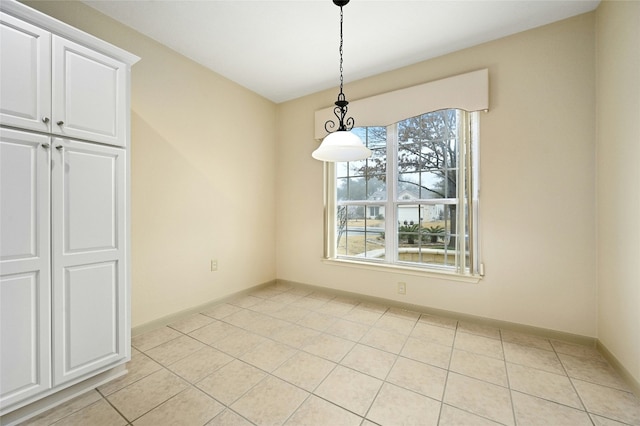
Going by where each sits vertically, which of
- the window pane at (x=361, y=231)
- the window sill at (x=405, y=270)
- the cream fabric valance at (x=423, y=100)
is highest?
the cream fabric valance at (x=423, y=100)

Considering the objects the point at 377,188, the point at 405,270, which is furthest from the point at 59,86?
the point at 405,270

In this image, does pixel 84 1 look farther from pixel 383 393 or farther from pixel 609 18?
pixel 609 18

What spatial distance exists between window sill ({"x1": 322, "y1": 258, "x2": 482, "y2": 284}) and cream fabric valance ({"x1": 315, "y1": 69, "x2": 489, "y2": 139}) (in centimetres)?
161

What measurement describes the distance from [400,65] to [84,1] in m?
2.82

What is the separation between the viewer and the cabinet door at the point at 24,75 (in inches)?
51.1

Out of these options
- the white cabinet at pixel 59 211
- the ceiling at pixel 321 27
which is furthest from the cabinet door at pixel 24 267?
the ceiling at pixel 321 27

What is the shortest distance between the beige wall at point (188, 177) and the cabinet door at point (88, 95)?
634mm

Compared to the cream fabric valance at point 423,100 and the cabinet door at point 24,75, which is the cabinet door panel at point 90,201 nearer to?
the cabinet door at point 24,75

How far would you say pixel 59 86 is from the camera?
147cm

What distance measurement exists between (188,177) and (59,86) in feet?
4.22

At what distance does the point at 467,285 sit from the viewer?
2535mm

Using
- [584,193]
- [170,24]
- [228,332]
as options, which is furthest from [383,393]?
[170,24]

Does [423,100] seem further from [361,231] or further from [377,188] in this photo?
[361,231]

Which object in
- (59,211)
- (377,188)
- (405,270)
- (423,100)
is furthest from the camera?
(377,188)
